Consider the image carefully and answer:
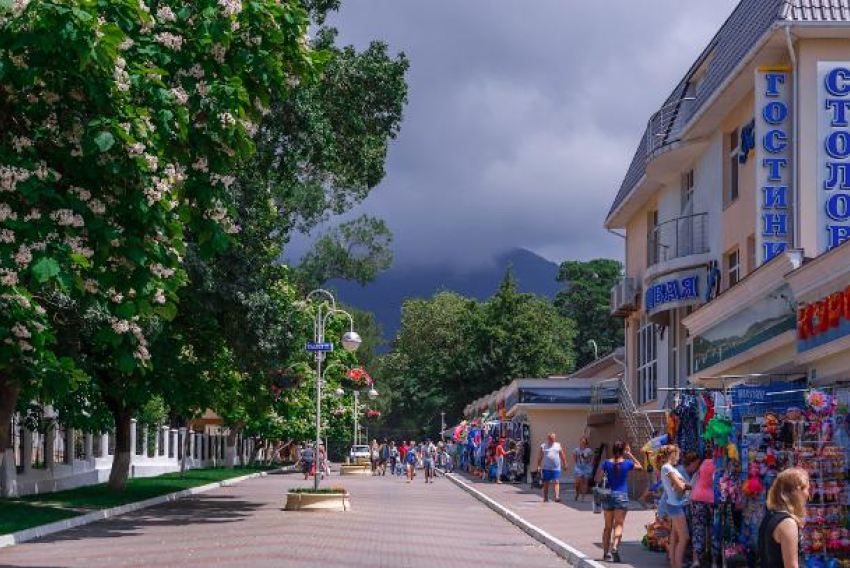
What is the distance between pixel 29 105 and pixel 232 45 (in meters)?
2.26

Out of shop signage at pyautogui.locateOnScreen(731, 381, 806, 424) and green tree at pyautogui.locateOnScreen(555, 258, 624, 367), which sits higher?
green tree at pyautogui.locateOnScreen(555, 258, 624, 367)

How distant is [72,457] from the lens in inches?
1578

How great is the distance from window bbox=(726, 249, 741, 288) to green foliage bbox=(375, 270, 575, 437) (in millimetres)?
52032

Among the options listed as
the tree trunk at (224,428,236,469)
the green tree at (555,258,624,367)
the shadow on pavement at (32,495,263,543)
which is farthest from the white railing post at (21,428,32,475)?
the green tree at (555,258,624,367)

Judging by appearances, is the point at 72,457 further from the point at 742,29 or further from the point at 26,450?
the point at 742,29

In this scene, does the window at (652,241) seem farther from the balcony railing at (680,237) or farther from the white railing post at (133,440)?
the white railing post at (133,440)

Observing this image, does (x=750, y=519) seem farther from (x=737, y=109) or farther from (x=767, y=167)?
(x=737, y=109)

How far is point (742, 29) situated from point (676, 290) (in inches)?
263

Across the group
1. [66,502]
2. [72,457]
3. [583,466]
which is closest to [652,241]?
[583,466]

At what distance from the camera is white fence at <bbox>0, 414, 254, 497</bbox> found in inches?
1329

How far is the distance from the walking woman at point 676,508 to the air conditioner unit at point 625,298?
22311mm

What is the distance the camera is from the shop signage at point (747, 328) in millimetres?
19016

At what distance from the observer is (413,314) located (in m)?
102

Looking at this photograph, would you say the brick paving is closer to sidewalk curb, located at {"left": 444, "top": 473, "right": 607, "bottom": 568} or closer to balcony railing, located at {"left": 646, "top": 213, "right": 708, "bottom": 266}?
sidewalk curb, located at {"left": 444, "top": 473, "right": 607, "bottom": 568}
